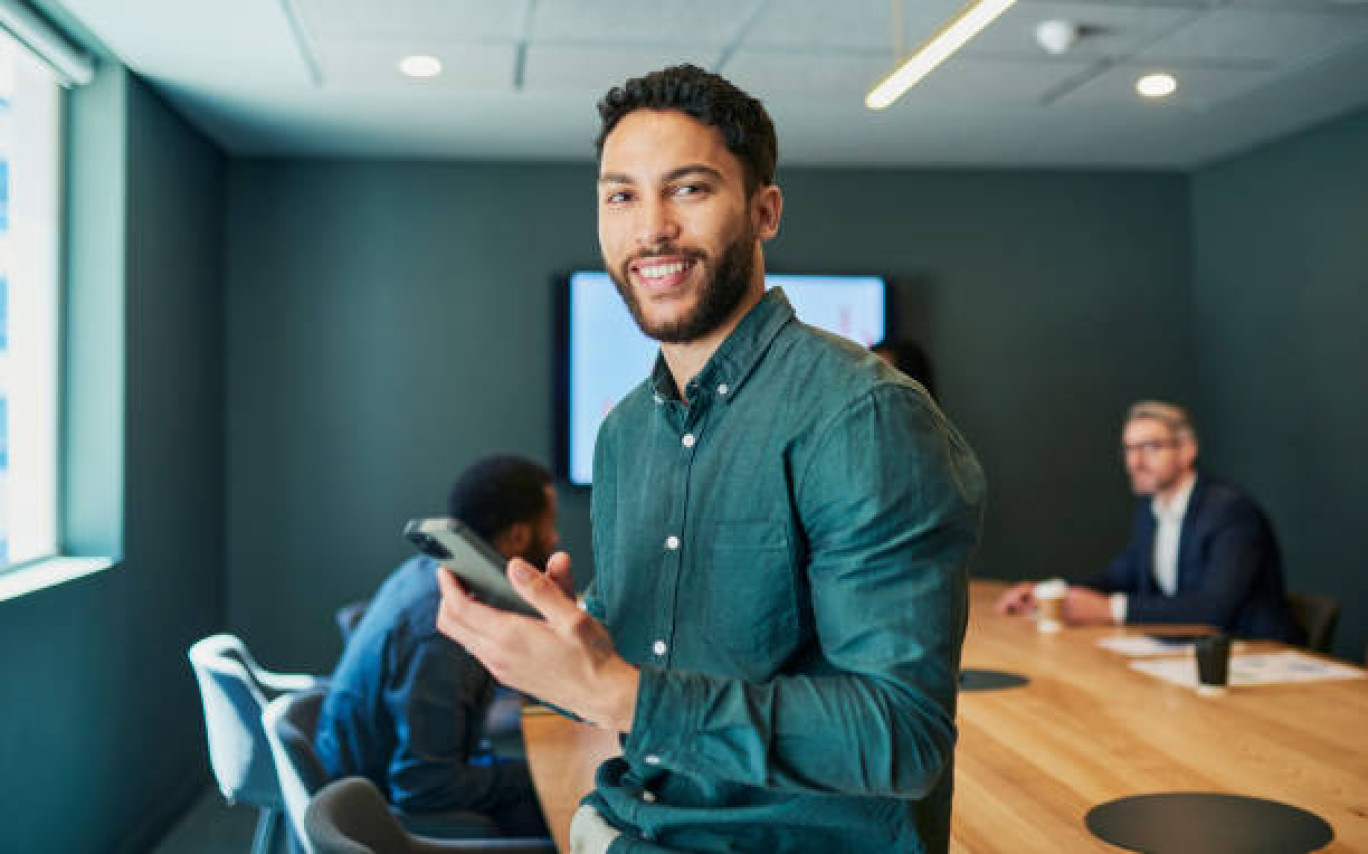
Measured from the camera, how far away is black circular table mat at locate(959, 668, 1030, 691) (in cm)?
273

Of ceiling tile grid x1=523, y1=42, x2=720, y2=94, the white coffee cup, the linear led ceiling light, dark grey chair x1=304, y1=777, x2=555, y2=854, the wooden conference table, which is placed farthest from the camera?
ceiling tile grid x1=523, y1=42, x2=720, y2=94

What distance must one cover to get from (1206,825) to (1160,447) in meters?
2.33

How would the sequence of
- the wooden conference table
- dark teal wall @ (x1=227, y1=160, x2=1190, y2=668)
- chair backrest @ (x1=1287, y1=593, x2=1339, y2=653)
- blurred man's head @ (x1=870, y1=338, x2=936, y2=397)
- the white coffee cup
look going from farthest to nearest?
dark teal wall @ (x1=227, y1=160, x2=1190, y2=668) < blurred man's head @ (x1=870, y1=338, x2=936, y2=397) < chair backrest @ (x1=1287, y1=593, x2=1339, y2=653) < the white coffee cup < the wooden conference table

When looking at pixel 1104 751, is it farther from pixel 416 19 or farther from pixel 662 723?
pixel 416 19

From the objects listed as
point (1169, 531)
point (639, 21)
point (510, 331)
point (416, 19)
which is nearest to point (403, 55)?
point (416, 19)

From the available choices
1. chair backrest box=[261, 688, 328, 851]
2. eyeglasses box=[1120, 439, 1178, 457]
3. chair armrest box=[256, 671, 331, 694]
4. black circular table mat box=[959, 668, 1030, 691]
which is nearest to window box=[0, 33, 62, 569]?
chair armrest box=[256, 671, 331, 694]

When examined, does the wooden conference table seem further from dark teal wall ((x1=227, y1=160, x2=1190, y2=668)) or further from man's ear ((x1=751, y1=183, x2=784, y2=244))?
dark teal wall ((x1=227, y1=160, x2=1190, y2=668))

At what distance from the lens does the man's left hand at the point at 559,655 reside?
986mm

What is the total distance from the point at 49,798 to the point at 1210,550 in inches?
140

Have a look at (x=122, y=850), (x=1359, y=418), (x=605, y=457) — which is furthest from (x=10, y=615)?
(x=1359, y=418)

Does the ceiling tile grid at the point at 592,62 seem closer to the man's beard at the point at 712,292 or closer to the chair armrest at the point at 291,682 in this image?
the chair armrest at the point at 291,682

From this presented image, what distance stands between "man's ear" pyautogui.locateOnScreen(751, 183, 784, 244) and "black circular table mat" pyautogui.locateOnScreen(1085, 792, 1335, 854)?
1.06 metres

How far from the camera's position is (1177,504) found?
3.96 metres

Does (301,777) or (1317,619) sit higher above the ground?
(1317,619)
